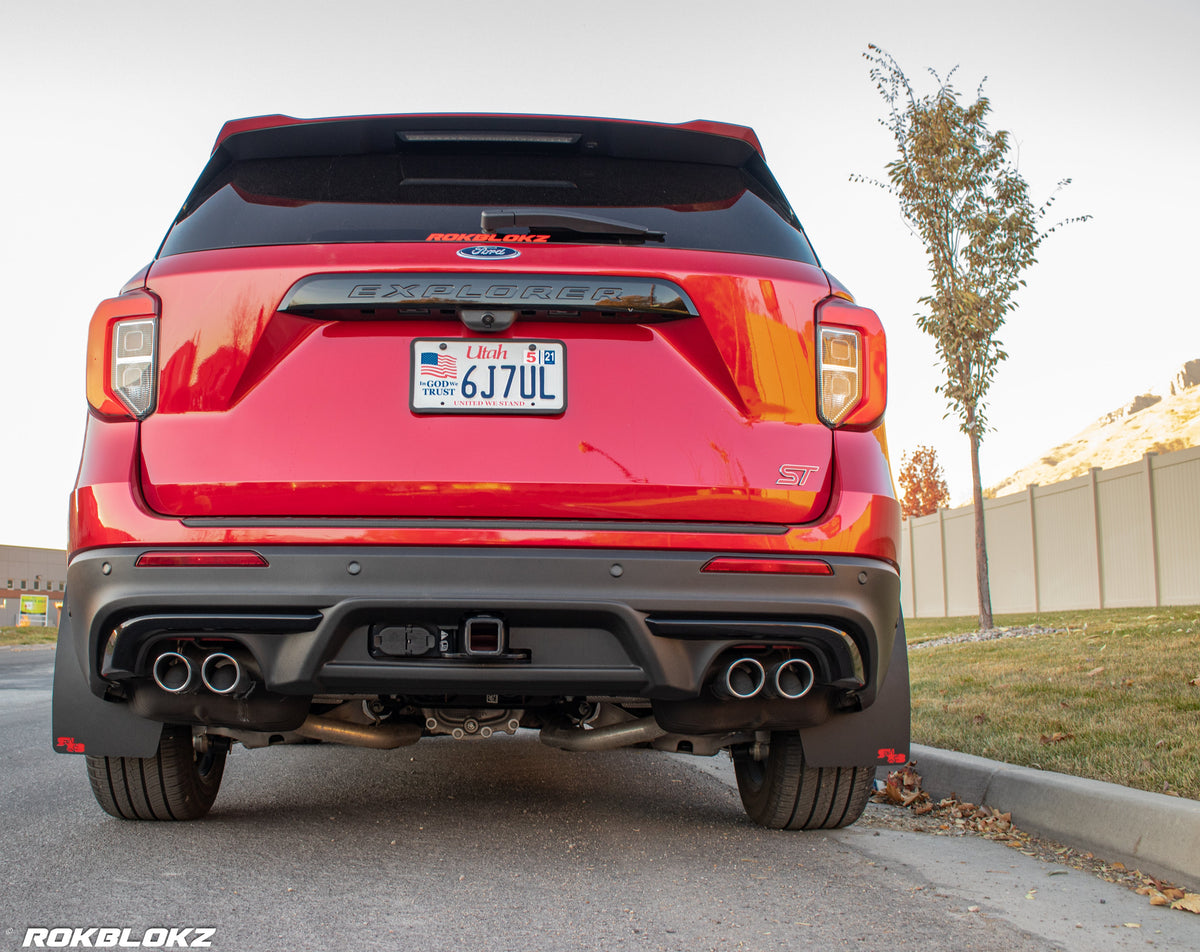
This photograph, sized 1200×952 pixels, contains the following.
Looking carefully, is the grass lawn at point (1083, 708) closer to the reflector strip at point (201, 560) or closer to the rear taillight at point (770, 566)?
the rear taillight at point (770, 566)

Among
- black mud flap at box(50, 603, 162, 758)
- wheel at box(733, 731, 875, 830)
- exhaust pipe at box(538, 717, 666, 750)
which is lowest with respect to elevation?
wheel at box(733, 731, 875, 830)

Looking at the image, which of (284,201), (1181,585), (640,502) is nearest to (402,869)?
(640,502)

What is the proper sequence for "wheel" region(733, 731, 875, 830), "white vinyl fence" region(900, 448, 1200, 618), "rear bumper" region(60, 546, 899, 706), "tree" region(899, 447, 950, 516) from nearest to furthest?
"rear bumper" region(60, 546, 899, 706) → "wheel" region(733, 731, 875, 830) → "white vinyl fence" region(900, 448, 1200, 618) → "tree" region(899, 447, 950, 516)

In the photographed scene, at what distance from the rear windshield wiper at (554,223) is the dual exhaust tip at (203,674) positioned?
1.32 meters

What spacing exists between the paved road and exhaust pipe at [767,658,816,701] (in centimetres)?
52

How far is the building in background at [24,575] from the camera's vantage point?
7275 centimetres

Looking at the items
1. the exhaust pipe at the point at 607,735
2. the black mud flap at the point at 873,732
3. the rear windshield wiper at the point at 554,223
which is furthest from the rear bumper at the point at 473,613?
the rear windshield wiper at the point at 554,223

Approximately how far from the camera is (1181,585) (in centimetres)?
2050

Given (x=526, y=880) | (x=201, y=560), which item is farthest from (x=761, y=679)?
(x=201, y=560)

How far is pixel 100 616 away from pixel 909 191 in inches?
536

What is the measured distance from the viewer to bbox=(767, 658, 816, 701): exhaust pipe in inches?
114

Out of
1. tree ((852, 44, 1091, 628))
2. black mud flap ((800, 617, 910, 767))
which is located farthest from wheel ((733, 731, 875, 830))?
tree ((852, 44, 1091, 628))

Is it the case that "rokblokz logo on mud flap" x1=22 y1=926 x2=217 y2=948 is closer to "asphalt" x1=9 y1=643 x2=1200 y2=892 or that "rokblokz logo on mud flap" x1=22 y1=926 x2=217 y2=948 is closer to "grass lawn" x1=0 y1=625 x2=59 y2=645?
"asphalt" x1=9 y1=643 x2=1200 y2=892

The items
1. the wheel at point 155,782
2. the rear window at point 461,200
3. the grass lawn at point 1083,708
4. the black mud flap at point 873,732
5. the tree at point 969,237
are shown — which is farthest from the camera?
the tree at point 969,237
